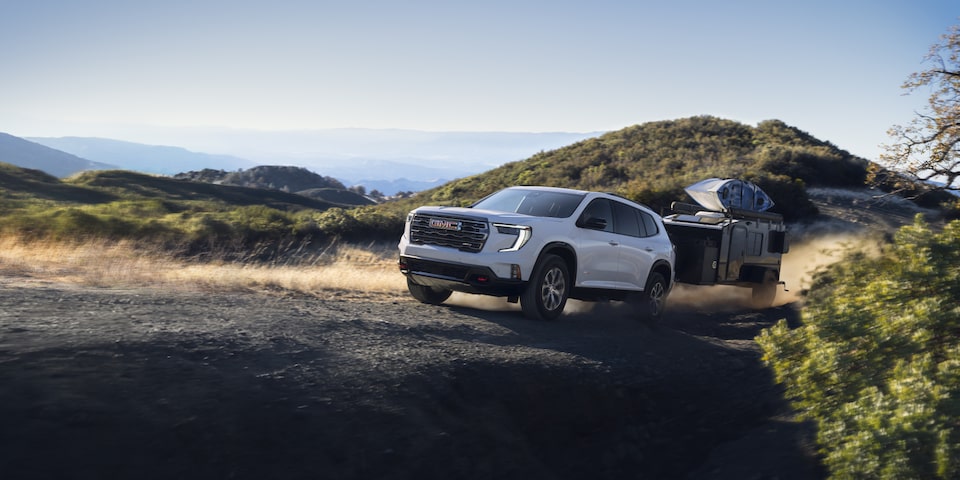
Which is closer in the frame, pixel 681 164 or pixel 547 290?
pixel 547 290

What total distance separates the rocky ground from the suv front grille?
1.07m

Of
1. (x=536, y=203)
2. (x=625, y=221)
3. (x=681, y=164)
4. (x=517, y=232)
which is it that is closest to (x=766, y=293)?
(x=625, y=221)

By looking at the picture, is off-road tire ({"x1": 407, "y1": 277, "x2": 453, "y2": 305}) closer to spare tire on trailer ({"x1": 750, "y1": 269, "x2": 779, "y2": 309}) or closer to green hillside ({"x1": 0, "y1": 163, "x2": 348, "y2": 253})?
spare tire on trailer ({"x1": 750, "y1": 269, "x2": 779, "y2": 309})

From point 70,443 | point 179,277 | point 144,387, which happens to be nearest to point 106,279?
point 179,277

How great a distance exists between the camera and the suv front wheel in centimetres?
1005

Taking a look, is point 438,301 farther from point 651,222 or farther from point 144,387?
point 144,387

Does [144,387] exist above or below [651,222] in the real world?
below

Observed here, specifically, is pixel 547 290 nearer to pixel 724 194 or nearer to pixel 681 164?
pixel 724 194

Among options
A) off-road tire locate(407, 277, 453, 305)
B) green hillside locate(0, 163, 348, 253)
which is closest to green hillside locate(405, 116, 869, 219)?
green hillside locate(0, 163, 348, 253)

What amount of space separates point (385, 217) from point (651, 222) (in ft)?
43.4

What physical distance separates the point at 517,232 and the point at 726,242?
19.2 ft

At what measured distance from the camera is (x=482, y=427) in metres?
6.02

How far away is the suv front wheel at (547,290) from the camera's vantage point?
396 inches

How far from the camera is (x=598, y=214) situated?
37.3 feet
